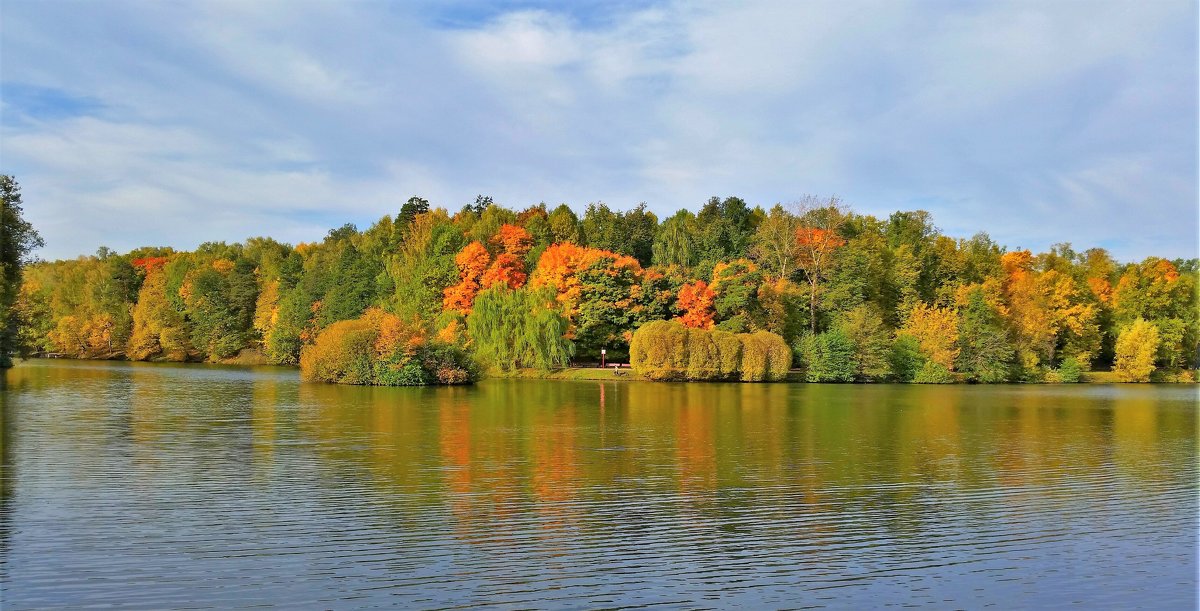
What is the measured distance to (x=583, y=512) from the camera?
44.1 ft

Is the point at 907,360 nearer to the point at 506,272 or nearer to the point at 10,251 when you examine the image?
the point at 506,272

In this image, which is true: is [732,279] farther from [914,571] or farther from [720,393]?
[914,571]

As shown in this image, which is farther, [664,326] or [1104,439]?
[664,326]

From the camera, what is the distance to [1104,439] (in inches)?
963

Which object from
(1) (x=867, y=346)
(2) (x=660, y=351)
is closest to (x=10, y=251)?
(2) (x=660, y=351)

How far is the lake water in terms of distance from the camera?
982 centimetres

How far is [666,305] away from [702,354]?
283 inches

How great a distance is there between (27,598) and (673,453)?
44.2 ft

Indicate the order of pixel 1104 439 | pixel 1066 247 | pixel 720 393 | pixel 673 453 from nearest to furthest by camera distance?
pixel 673 453 → pixel 1104 439 → pixel 720 393 → pixel 1066 247

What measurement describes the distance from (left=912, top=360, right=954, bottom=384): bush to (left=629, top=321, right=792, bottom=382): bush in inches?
380

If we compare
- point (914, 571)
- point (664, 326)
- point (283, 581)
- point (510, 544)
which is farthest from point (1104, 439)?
point (664, 326)

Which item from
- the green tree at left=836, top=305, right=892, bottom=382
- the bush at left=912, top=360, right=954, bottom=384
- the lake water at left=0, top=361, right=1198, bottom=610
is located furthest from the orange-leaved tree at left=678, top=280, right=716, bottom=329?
the lake water at left=0, top=361, right=1198, bottom=610

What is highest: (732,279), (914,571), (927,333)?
(732,279)

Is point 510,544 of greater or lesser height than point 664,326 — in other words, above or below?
below
